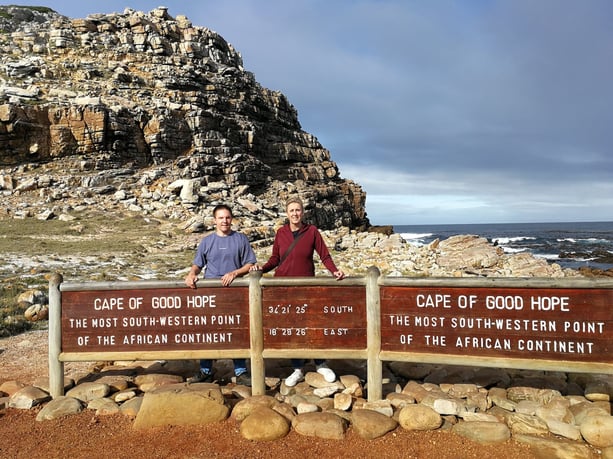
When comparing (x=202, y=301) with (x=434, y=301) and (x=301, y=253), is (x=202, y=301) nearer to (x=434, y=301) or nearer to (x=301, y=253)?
(x=301, y=253)

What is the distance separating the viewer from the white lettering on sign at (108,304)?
5.15 m

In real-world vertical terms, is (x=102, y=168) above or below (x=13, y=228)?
above

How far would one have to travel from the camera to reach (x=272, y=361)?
641 centimetres

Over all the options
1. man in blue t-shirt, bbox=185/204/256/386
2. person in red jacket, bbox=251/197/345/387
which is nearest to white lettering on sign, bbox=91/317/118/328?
man in blue t-shirt, bbox=185/204/256/386

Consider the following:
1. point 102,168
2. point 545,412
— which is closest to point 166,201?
point 102,168

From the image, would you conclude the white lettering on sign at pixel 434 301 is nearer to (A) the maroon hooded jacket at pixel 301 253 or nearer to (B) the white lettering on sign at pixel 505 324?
(B) the white lettering on sign at pixel 505 324

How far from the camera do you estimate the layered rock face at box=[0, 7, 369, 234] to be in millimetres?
39500

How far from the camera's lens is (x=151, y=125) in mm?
45312

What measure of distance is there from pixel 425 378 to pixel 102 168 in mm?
42935

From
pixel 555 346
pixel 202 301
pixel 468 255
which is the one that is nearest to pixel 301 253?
pixel 202 301

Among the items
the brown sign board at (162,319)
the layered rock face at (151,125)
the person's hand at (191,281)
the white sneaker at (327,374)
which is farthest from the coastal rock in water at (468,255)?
the person's hand at (191,281)

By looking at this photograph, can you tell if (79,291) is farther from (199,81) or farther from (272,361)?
(199,81)

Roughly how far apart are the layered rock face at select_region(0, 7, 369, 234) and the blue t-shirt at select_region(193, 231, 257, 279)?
29648 millimetres

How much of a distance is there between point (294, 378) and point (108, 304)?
2.50m
